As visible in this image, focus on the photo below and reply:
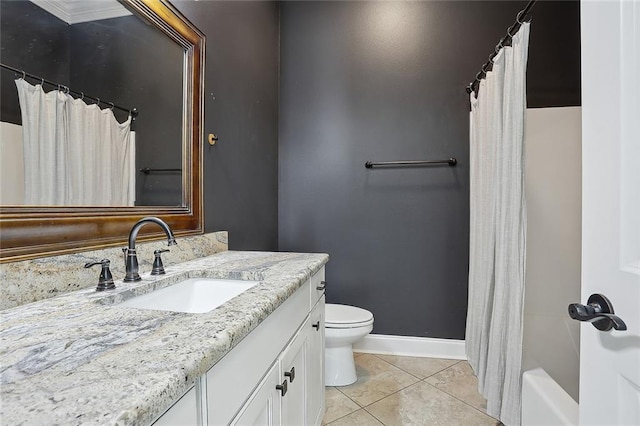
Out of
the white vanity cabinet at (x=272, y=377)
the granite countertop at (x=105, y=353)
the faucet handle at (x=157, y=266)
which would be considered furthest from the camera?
the faucet handle at (x=157, y=266)

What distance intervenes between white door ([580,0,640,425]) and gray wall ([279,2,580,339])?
165 centimetres

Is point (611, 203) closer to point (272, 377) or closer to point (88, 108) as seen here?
point (272, 377)

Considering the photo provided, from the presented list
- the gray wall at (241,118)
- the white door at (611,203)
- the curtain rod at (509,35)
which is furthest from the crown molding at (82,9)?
the curtain rod at (509,35)

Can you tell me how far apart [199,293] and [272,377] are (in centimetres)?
44

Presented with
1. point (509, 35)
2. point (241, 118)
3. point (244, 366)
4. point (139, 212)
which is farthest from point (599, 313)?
point (241, 118)

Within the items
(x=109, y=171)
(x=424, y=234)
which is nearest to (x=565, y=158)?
(x=424, y=234)

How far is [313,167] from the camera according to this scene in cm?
258

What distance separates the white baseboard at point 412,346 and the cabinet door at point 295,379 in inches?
53.1

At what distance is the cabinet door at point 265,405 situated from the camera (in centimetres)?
72

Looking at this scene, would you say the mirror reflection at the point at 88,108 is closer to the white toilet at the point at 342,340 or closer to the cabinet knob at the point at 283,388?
the cabinet knob at the point at 283,388

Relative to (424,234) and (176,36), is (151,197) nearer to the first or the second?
(176,36)

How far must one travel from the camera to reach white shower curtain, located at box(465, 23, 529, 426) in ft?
4.39

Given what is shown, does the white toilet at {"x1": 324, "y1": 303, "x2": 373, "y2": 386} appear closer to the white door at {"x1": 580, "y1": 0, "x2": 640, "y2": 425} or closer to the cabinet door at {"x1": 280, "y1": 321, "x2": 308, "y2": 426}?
the cabinet door at {"x1": 280, "y1": 321, "x2": 308, "y2": 426}

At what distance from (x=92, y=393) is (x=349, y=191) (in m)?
2.22
